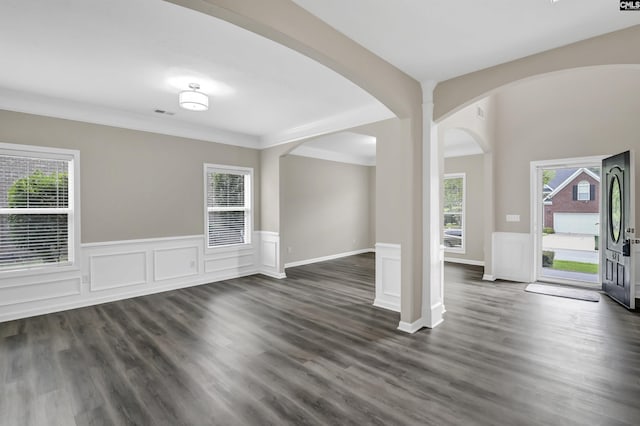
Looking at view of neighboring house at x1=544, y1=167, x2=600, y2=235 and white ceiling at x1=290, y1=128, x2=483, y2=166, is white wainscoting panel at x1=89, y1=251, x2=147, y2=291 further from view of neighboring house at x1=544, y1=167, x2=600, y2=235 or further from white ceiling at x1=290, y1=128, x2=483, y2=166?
view of neighboring house at x1=544, y1=167, x2=600, y2=235

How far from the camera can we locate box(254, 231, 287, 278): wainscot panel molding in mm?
5984

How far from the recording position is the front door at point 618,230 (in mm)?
4117

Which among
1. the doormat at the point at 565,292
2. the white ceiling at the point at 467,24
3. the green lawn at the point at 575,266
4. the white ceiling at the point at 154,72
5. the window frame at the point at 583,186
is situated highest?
the white ceiling at the point at 154,72

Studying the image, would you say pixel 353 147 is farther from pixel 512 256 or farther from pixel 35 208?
pixel 35 208

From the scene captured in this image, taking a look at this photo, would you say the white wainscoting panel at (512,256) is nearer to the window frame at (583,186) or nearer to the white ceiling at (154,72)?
the window frame at (583,186)

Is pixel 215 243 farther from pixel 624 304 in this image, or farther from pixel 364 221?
pixel 624 304

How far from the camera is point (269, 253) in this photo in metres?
6.16

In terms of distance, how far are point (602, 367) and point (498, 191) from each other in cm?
378

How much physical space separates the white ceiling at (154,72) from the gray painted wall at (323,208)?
7.02ft

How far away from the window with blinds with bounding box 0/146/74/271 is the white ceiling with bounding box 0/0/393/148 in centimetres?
67

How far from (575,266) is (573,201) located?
1.33 metres

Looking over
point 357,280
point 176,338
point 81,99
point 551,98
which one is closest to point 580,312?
point 357,280

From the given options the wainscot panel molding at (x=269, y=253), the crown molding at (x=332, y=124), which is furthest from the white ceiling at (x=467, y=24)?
the wainscot panel molding at (x=269, y=253)

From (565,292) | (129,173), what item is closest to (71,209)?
(129,173)
